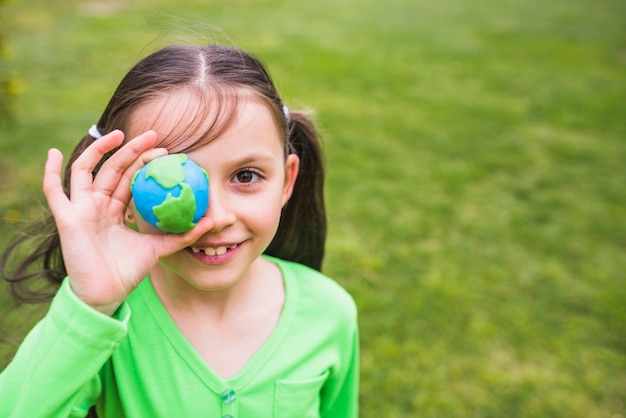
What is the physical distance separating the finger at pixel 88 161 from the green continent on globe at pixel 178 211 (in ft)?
0.74

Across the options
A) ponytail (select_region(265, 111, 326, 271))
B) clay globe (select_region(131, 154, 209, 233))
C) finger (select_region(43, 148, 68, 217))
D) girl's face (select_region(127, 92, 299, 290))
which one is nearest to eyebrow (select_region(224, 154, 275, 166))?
girl's face (select_region(127, 92, 299, 290))

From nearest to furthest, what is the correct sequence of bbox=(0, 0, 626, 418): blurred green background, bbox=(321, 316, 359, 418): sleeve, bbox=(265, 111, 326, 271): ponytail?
bbox=(321, 316, 359, 418): sleeve < bbox=(265, 111, 326, 271): ponytail < bbox=(0, 0, 626, 418): blurred green background

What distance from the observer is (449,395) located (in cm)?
337

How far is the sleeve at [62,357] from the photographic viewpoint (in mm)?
1373

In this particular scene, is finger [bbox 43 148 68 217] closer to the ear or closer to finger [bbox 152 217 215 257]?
finger [bbox 152 217 215 257]

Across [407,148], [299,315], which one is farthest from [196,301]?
[407,148]

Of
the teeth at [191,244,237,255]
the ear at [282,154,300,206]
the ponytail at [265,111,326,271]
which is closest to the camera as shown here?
the teeth at [191,244,237,255]

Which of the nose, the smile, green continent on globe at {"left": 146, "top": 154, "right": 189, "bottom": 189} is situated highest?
green continent on globe at {"left": 146, "top": 154, "right": 189, "bottom": 189}

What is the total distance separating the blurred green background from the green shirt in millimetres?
897

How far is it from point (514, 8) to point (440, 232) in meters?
11.7

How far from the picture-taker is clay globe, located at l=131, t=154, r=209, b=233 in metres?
1.42

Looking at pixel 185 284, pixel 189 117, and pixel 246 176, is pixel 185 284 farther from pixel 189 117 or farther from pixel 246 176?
pixel 189 117

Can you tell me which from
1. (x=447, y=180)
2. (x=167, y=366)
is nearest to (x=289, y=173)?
(x=167, y=366)

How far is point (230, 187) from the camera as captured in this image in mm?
1589
